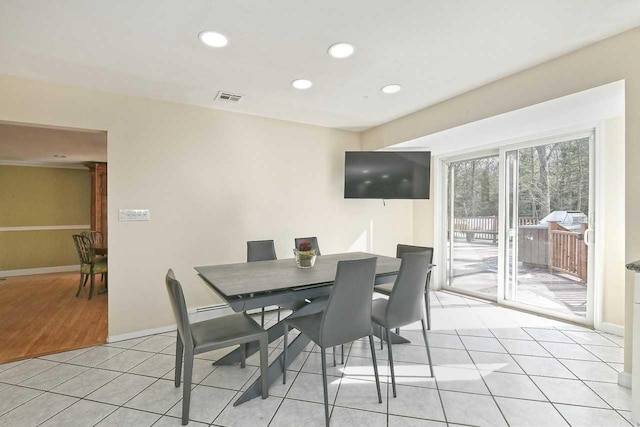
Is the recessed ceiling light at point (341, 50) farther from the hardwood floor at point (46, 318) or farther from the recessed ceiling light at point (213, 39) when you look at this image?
the hardwood floor at point (46, 318)

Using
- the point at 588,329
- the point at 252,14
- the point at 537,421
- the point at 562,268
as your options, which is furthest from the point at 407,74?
the point at 588,329

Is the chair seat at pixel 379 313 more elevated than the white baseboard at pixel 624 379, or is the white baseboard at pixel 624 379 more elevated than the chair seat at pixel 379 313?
the chair seat at pixel 379 313

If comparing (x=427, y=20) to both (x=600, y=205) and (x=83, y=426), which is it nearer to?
(x=600, y=205)

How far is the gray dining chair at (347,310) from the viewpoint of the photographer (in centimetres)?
194

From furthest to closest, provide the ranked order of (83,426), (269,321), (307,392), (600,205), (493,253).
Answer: (493,253), (269,321), (600,205), (307,392), (83,426)

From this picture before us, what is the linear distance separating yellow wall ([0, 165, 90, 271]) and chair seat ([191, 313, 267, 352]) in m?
6.36

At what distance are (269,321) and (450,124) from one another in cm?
304

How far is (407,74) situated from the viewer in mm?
2723

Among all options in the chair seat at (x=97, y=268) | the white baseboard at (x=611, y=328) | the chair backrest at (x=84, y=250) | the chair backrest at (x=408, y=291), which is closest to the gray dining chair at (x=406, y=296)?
the chair backrest at (x=408, y=291)

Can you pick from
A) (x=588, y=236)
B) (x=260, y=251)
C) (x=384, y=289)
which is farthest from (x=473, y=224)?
(x=260, y=251)

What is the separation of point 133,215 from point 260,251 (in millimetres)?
1339

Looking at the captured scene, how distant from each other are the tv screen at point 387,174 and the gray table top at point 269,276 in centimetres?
146

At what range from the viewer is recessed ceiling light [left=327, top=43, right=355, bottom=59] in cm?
224

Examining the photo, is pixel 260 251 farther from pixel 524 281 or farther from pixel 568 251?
pixel 568 251
